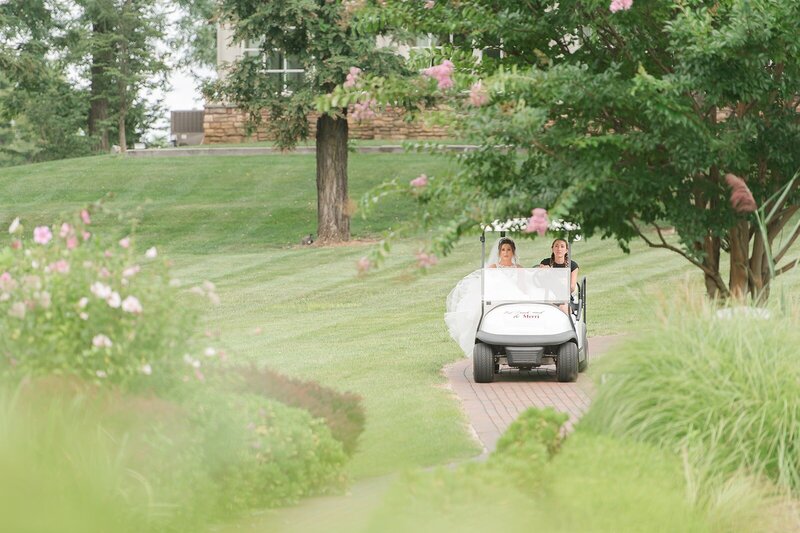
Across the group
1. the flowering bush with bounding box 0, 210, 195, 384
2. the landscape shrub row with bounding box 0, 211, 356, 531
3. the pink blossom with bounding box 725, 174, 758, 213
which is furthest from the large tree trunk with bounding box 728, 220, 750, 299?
the flowering bush with bounding box 0, 210, 195, 384

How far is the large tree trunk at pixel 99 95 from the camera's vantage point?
46.5 m

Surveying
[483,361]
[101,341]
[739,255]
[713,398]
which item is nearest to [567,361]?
[483,361]

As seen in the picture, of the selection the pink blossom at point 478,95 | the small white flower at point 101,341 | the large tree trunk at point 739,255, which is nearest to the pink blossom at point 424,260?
the pink blossom at point 478,95

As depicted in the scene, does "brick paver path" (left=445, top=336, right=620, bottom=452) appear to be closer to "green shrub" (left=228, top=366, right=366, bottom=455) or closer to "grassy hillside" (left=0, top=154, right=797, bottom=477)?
"grassy hillside" (left=0, top=154, right=797, bottom=477)

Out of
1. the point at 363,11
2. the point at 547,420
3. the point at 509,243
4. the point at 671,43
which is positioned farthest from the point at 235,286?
the point at 547,420

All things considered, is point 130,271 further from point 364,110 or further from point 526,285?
point 526,285

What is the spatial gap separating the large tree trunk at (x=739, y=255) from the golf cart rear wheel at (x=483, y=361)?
8.46 ft

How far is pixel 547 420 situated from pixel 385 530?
6.42 feet

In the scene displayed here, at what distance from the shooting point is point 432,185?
9.07 m

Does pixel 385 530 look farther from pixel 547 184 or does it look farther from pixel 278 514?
pixel 547 184

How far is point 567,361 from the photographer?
39.9 ft

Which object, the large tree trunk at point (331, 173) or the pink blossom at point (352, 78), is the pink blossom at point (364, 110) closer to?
the pink blossom at point (352, 78)

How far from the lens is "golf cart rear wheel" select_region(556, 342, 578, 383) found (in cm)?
1216

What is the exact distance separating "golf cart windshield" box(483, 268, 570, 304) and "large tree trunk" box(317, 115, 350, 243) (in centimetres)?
1607
